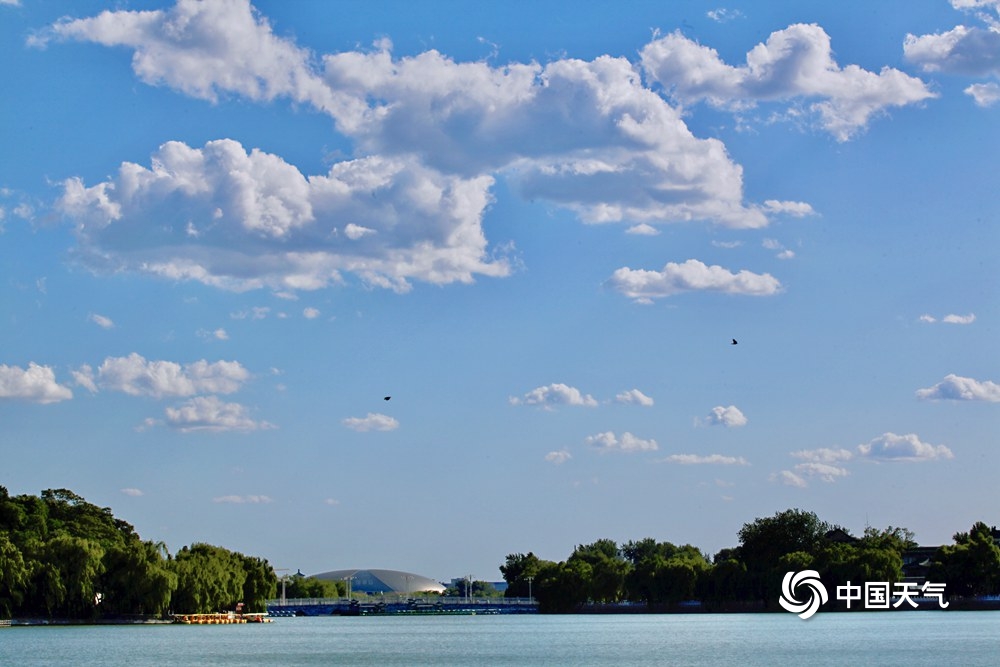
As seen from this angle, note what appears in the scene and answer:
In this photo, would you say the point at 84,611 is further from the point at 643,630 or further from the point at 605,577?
the point at 605,577

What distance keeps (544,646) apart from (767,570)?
70.3 m

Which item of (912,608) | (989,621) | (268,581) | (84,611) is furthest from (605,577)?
(84,611)

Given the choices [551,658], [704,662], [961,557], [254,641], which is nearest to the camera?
[704,662]

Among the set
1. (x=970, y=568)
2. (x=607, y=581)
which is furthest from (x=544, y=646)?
(x=607, y=581)

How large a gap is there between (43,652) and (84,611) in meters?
28.7

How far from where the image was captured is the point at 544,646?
89812 millimetres

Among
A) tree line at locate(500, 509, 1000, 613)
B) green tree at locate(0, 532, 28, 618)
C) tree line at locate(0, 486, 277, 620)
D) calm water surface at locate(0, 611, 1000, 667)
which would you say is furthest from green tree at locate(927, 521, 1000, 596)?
green tree at locate(0, 532, 28, 618)

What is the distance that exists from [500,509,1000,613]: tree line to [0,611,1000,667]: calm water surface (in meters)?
23.8

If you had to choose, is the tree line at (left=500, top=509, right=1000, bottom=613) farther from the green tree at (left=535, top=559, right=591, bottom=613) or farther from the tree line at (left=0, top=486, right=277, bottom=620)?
the tree line at (left=0, top=486, right=277, bottom=620)

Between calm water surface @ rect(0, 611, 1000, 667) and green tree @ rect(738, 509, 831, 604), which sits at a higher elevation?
green tree @ rect(738, 509, 831, 604)

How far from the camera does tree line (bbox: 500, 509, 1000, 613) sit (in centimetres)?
14312

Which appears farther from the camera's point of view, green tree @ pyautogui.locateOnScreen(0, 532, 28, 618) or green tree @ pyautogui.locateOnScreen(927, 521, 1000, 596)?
green tree @ pyautogui.locateOnScreen(927, 521, 1000, 596)

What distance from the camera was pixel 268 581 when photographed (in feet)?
432

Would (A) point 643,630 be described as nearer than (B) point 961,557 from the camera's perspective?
Yes
